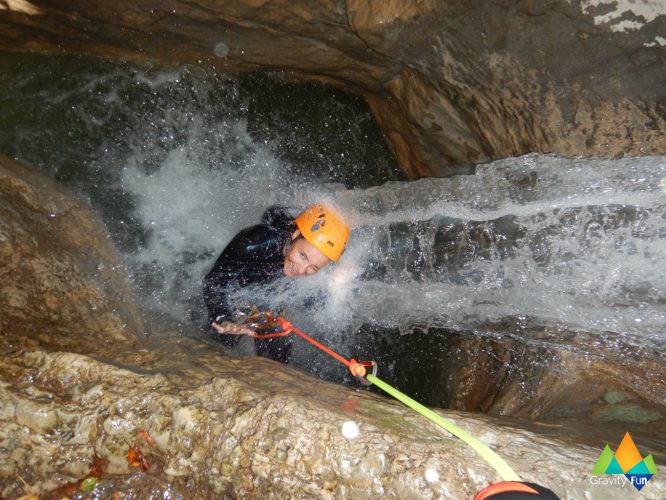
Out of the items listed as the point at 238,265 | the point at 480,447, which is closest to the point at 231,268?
the point at 238,265

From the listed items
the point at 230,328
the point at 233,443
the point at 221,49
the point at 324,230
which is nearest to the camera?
the point at 233,443

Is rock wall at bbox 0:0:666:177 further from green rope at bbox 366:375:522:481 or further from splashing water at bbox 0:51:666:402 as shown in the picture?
green rope at bbox 366:375:522:481

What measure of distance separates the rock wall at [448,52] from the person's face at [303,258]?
5.54 ft

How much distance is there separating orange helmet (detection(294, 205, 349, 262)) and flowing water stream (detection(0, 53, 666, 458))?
2.05 ft

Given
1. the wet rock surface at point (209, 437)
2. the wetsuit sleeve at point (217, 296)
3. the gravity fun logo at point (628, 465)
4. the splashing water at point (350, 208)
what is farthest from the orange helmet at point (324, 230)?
the gravity fun logo at point (628, 465)

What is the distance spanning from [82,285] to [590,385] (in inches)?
142

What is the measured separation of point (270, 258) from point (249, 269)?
21cm

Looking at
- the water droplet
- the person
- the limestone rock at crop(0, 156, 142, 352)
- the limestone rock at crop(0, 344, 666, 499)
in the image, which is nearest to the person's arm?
the person

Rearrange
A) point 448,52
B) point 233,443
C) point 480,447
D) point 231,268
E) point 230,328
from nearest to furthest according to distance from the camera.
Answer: point 480,447, point 233,443, point 448,52, point 230,328, point 231,268

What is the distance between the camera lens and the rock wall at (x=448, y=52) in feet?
8.34

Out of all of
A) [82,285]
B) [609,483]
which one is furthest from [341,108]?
[609,483]

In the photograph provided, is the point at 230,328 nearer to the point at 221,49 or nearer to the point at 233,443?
the point at 233,443

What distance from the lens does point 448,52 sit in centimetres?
303

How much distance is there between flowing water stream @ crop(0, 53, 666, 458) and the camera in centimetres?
276
